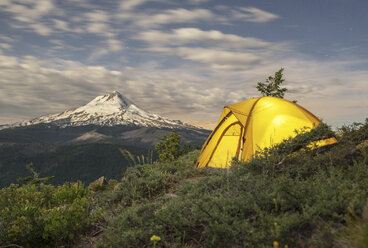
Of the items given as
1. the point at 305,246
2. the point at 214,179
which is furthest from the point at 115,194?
the point at 305,246

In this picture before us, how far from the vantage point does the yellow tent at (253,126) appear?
9.11 m

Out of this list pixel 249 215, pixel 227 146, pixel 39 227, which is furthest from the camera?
pixel 227 146

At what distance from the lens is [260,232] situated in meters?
→ 3.44

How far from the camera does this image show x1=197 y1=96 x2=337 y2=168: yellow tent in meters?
9.11

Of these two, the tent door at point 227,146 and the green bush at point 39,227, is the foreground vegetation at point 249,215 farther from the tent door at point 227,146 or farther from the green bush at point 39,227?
the tent door at point 227,146

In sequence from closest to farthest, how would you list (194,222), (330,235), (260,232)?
(330,235)
(260,232)
(194,222)

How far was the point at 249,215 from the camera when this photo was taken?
408 cm

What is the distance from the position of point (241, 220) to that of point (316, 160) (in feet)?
10.3

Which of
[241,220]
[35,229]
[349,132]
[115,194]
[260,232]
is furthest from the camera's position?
[349,132]

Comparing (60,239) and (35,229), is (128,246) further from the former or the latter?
(35,229)

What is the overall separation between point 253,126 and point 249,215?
5837 mm

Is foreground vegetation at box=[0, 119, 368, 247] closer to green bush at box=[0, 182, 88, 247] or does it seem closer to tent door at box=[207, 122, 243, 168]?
green bush at box=[0, 182, 88, 247]

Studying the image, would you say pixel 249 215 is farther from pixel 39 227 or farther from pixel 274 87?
pixel 274 87

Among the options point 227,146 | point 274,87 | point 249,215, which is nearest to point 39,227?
point 249,215
